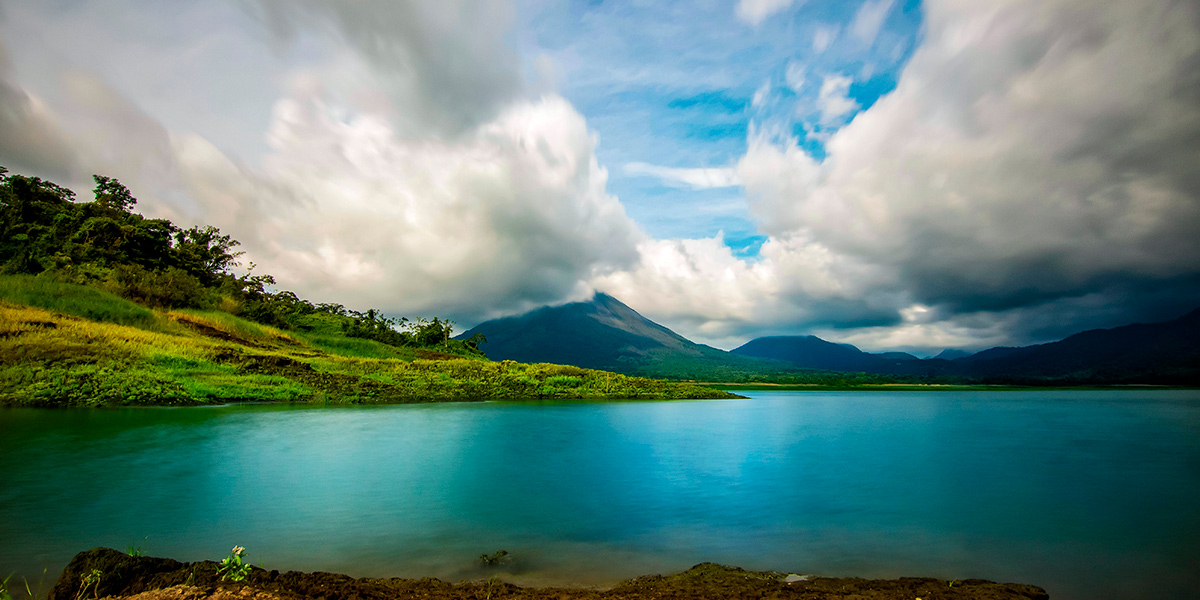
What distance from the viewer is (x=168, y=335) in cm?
2833

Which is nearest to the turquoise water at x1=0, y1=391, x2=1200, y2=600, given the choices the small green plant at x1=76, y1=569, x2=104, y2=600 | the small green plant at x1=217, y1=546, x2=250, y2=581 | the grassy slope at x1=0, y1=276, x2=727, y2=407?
the small green plant at x1=217, y1=546, x2=250, y2=581

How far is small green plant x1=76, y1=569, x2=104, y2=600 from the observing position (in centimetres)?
432

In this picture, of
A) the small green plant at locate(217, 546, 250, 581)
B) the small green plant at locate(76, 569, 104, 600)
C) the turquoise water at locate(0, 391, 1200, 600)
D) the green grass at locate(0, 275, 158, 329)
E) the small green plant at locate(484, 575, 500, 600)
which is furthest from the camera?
the green grass at locate(0, 275, 158, 329)

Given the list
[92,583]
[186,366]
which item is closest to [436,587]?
[92,583]

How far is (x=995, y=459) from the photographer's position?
16734 mm

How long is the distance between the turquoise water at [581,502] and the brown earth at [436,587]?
82cm

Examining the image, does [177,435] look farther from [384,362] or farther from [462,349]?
[462,349]

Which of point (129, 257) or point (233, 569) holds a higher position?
point (129, 257)

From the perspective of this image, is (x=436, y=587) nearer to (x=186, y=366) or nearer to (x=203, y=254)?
(x=186, y=366)

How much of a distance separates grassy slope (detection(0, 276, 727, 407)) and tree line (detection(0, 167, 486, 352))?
418 centimetres

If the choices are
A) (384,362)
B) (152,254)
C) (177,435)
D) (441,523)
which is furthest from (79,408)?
(152,254)

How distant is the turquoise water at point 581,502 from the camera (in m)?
6.97

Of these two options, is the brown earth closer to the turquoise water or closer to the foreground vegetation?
the turquoise water

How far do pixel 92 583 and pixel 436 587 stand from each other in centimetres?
303
